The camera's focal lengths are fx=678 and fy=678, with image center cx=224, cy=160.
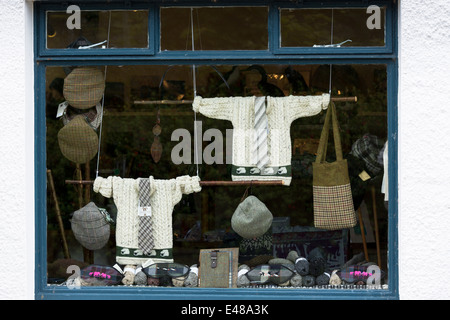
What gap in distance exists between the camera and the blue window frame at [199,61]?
17.0 feet

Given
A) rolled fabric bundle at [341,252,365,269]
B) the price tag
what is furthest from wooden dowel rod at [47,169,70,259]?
the price tag

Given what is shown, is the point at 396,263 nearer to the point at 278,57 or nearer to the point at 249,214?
the point at 249,214

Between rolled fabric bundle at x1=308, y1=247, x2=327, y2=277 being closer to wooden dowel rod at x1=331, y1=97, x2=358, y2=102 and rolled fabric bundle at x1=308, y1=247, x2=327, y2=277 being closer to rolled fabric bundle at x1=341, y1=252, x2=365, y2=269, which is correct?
rolled fabric bundle at x1=341, y1=252, x2=365, y2=269

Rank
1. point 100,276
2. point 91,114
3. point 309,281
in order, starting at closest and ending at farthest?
point 309,281
point 100,276
point 91,114

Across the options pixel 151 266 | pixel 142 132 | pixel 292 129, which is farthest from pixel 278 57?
pixel 151 266

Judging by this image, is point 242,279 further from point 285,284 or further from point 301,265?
point 301,265

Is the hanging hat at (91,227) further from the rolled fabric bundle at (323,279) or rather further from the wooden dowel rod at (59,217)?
the rolled fabric bundle at (323,279)

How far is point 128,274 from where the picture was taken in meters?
5.50

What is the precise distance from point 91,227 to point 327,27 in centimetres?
253

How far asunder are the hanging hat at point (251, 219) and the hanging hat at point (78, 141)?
1354 mm

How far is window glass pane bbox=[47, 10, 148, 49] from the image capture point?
5.33 metres

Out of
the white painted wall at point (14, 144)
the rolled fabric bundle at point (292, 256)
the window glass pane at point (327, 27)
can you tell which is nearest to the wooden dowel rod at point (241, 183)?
the rolled fabric bundle at point (292, 256)

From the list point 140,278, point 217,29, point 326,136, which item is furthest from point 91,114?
point 326,136

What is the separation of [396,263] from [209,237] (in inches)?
62.9
